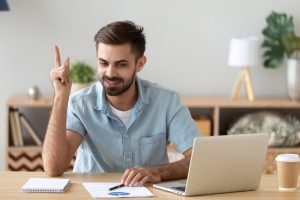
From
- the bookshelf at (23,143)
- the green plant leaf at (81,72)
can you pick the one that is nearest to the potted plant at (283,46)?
the green plant leaf at (81,72)

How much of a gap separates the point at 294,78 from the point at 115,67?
2250 mm

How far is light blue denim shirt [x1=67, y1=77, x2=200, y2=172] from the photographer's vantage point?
322 centimetres

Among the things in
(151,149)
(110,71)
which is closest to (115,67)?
(110,71)

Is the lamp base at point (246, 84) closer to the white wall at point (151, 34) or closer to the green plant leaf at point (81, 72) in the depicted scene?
the white wall at point (151, 34)

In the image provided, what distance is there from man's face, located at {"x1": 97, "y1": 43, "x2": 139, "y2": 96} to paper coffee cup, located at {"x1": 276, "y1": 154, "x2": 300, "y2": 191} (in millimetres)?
726

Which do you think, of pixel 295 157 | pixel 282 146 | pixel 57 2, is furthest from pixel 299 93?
pixel 295 157

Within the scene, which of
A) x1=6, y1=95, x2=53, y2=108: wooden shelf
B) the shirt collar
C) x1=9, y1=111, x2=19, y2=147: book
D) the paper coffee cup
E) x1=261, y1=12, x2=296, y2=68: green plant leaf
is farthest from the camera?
x1=261, y1=12, x2=296, y2=68: green plant leaf

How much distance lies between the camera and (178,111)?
3.29 meters

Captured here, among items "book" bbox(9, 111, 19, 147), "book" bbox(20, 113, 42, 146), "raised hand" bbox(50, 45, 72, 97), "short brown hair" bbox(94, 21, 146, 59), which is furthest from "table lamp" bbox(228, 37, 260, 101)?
"raised hand" bbox(50, 45, 72, 97)

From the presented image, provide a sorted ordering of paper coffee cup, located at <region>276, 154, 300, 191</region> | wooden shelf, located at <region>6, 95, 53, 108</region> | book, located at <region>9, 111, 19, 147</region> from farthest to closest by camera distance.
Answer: book, located at <region>9, 111, 19, 147</region>
wooden shelf, located at <region>6, 95, 53, 108</region>
paper coffee cup, located at <region>276, 154, 300, 191</region>

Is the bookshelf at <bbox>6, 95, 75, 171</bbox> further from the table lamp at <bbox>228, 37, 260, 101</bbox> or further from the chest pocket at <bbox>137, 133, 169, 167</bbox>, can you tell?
the chest pocket at <bbox>137, 133, 169, 167</bbox>

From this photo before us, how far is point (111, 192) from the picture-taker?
2.71m

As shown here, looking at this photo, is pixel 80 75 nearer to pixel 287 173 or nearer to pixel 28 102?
pixel 28 102

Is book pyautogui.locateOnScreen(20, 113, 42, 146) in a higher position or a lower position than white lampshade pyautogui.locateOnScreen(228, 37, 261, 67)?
lower
